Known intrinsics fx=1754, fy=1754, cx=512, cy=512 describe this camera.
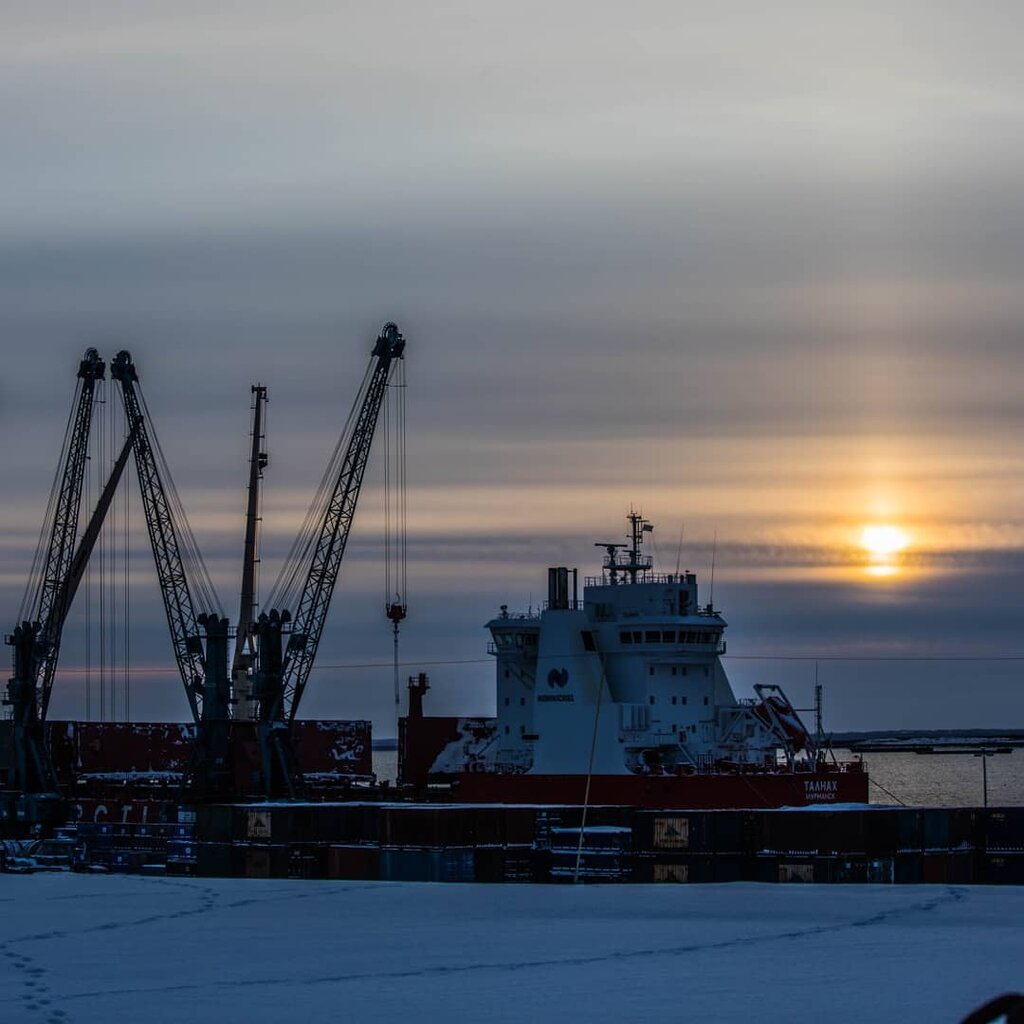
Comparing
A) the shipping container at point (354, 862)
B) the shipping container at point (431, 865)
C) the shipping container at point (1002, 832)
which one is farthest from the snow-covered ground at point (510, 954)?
the shipping container at point (1002, 832)

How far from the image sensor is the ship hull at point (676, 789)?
65.8 m

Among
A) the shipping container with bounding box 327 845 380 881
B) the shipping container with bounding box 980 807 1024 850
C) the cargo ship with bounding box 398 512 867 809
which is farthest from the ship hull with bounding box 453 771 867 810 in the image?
the shipping container with bounding box 327 845 380 881

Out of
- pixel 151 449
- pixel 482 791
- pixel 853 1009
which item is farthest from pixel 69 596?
pixel 853 1009

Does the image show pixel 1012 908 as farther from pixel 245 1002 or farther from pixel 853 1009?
pixel 245 1002

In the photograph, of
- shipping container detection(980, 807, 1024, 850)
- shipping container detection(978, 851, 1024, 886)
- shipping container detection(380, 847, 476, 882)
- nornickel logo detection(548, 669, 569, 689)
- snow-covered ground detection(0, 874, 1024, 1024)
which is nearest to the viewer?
snow-covered ground detection(0, 874, 1024, 1024)

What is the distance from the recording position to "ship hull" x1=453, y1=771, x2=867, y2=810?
6581 cm

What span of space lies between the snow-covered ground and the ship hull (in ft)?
102

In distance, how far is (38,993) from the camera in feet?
68.2

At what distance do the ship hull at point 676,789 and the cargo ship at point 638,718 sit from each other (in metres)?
0.04

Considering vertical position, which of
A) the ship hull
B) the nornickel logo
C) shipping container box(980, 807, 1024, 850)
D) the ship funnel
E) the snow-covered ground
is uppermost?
the ship funnel

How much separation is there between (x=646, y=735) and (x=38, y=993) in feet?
Result: 164

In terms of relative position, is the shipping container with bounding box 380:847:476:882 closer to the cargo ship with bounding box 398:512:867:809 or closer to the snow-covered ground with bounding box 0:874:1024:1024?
the snow-covered ground with bounding box 0:874:1024:1024

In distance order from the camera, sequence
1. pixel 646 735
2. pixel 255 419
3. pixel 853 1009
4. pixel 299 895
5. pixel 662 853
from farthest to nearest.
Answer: pixel 255 419 < pixel 646 735 < pixel 662 853 < pixel 299 895 < pixel 853 1009

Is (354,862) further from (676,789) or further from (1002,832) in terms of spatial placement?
(676,789)
